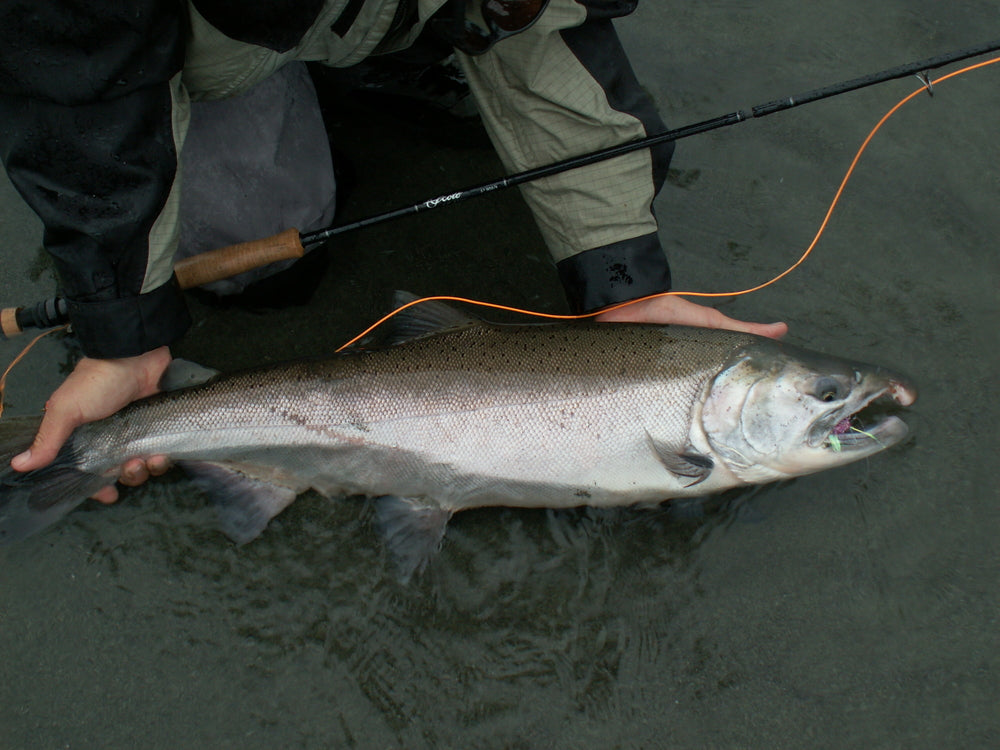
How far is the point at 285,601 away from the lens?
8.39 ft

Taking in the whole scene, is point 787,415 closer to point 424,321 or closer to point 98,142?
point 424,321

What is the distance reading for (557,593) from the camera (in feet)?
8.38

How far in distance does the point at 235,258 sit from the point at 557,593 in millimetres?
1601

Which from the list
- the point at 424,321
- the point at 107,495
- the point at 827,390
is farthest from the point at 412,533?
the point at 827,390

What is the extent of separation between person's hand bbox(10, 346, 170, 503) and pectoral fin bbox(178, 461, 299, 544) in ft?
0.57

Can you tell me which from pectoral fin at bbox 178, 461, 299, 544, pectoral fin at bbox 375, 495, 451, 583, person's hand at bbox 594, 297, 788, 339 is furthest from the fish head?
pectoral fin at bbox 178, 461, 299, 544

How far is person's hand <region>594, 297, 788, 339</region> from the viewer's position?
2.69 metres

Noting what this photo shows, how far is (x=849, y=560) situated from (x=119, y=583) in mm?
2557

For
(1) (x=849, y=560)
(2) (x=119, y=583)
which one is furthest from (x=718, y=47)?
(2) (x=119, y=583)

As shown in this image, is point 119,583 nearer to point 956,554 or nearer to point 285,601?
point 285,601

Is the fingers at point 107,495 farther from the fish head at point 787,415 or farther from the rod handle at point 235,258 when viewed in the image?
the fish head at point 787,415

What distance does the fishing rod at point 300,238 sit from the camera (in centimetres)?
247

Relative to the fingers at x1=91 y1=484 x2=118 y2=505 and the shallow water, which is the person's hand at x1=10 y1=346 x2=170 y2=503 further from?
the shallow water

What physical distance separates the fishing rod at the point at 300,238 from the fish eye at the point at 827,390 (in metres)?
0.97
